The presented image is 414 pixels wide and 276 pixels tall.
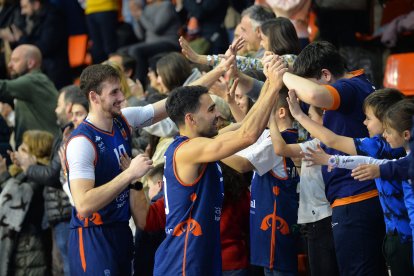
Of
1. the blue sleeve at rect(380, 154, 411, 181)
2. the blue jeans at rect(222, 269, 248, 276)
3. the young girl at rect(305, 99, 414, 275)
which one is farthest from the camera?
the blue jeans at rect(222, 269, 248, 276)

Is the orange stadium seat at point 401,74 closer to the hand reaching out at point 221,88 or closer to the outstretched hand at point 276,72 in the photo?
the hand reaching out at point 221,88

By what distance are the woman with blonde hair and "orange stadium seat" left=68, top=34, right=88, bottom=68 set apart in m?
4.43

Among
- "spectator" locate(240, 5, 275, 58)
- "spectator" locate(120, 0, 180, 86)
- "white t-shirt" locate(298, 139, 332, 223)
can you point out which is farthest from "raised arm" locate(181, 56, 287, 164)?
"spectator" locate(120, 0, 180, 86)

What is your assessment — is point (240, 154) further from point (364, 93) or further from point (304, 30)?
point (304, 30)

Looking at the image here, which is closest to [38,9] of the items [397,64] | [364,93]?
[397,64]

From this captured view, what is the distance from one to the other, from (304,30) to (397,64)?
40.5 inches

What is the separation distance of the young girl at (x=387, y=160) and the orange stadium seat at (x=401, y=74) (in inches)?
138

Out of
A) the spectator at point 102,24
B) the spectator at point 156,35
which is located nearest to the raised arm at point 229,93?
the spectator at point 156,35

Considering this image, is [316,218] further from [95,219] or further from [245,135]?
[95,219]

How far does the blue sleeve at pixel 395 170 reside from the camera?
19.2 ft

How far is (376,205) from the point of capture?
6.55m

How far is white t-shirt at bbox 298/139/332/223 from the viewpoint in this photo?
6.96 m

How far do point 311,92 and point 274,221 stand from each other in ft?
4.37

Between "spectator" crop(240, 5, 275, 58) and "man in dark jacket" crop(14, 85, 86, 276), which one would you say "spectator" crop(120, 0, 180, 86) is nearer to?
"man in dark jacket" crop(14, 85, 86, 276)
